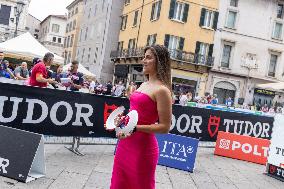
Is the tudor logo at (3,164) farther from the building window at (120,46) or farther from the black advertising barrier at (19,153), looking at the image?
the building window at (120,46)

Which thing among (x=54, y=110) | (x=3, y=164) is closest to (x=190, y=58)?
(x=54, y=110)

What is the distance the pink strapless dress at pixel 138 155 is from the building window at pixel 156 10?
3527 centimetres

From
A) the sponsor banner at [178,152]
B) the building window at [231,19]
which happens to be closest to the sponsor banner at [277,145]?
the sponsor banner at [178,152]

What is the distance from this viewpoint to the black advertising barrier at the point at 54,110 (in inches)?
317

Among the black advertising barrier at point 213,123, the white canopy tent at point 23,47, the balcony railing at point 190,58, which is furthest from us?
the balcony railing at point 190,58

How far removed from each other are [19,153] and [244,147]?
784 cm

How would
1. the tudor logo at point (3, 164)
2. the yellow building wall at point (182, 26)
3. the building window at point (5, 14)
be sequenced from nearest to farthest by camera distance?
the tudor logo at point (3, 164), the yellow building wall at point (182, 26), the building window at point (5, 14)

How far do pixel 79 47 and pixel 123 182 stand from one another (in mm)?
61135

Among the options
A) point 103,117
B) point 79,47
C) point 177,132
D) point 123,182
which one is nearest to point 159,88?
point 123,182

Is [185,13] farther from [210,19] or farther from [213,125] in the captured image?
[213,125]

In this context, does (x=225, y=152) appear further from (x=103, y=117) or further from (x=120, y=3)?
(x=120, y=3)

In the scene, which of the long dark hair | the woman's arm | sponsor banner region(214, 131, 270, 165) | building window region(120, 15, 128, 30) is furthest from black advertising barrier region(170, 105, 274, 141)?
building window region(120, 15, 128, 30)

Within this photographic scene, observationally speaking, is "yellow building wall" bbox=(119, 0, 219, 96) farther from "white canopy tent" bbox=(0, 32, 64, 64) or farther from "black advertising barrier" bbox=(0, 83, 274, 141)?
"black advertising barrier" bbox=(0, 83, 274, 141)

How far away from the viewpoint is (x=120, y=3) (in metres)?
49.6
